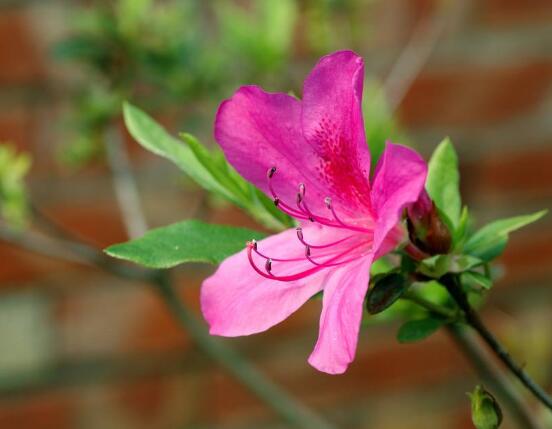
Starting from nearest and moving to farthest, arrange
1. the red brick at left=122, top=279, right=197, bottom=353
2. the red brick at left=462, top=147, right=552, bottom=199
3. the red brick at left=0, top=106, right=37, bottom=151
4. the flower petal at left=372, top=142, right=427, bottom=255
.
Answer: the flower petal at left=372, top=142, right=427, bottom=255 → the red brick at left=0, top=106, right=37, bottom=151 → the red brick at left=122, top=279, right=197, bottom=353 → the red brick at left=462, top=147, right=552, bottom=199

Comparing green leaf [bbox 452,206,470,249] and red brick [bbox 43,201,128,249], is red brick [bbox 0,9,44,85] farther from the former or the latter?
green leaf [bbox 452,206,470,249]

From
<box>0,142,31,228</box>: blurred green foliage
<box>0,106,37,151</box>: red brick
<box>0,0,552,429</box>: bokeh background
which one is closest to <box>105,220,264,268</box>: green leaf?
<box>0,142,31,228</box>: blurred green foliage

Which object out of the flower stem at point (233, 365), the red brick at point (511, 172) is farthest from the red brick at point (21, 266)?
the red brick at point (511, 172)

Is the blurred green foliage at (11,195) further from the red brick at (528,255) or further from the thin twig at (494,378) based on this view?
the red brick at (528,255)

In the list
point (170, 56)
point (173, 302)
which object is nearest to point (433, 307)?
point (173, 302)

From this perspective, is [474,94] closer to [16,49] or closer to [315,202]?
[16,49]

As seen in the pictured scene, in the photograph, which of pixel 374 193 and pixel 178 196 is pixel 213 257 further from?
pixel 178 196
